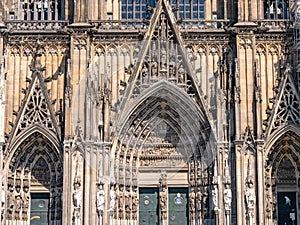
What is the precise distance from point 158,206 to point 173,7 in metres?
7.94

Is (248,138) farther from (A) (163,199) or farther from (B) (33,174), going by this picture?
(B) (33,174)

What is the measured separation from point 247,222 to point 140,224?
14.1 feet

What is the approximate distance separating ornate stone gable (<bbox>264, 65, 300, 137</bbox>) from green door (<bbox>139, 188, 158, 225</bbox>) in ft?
16.3

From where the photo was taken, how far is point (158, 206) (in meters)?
26.4

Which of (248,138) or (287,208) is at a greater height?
(248,138)

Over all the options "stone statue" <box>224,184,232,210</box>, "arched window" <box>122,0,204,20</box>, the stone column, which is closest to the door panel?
"stone statue" <box>224,184,232,210</box>

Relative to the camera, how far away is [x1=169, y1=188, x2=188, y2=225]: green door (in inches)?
1035

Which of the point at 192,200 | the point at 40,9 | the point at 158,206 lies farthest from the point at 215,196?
the point at 40,9

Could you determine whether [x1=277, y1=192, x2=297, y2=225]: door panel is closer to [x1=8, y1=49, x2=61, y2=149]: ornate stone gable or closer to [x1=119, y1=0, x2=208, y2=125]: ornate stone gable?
[x1=119, y1=0, x2=208, y2=125]: ornate stone gable

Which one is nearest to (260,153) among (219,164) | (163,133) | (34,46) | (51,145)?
(219,164)

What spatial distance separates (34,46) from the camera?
87.2 feet

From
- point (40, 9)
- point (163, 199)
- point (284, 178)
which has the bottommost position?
point (163, 199)

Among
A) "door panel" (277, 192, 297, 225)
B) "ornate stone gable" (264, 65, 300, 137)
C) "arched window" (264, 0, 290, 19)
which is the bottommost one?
"door panel" (277, 192, 297, 225)

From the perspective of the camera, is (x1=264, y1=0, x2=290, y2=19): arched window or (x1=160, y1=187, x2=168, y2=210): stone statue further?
(x1=264, y1=0, x2=290, y2=19): arched window
